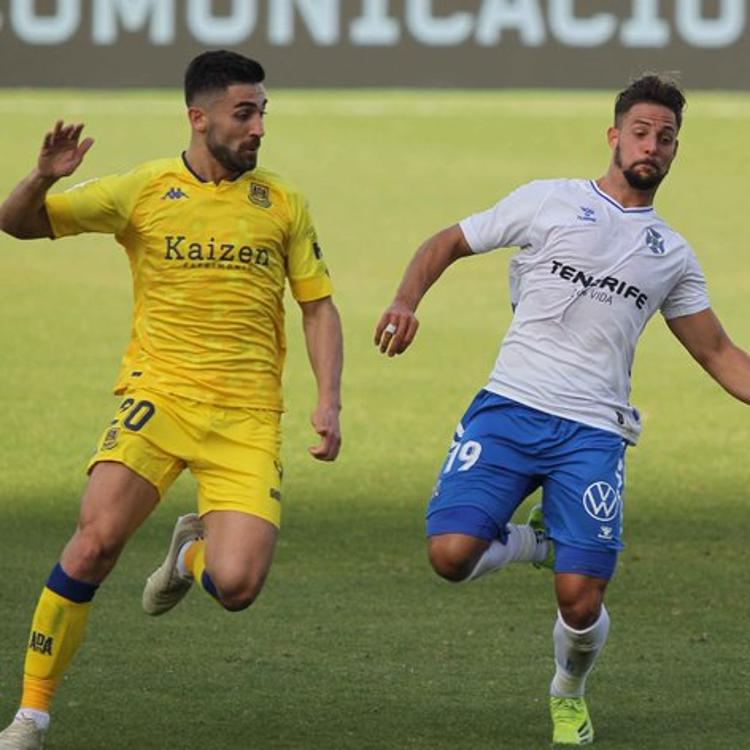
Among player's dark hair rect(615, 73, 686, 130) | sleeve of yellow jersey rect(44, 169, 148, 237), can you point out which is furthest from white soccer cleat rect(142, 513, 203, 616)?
player's dark hair rect(615, 73, 686, 130)

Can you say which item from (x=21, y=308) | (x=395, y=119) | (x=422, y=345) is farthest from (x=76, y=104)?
(x=422, y=345)

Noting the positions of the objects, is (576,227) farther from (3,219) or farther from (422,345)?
(422,345)

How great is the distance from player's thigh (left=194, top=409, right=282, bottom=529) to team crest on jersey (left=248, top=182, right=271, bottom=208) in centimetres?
76

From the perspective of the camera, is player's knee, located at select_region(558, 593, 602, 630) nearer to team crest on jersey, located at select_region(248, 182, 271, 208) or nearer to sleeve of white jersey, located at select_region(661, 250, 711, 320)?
sleeve of white jersey, located at select_region(661, 250, 711, 320)

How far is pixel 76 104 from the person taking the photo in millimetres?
33750

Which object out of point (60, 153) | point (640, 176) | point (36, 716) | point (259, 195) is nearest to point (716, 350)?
point (640, 176)

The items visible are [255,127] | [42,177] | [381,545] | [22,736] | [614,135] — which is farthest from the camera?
[381,545]

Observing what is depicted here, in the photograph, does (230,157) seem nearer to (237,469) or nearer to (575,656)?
(237,469)

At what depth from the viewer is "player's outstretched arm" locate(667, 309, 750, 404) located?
8867mm

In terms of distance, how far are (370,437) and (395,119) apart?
17577mm

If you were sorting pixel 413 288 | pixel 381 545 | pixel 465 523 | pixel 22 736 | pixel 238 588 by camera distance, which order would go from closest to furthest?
pixel 22 736 → pixel 238 588 → pixel 465 523 → pixel 413 288 → pixel 381 545

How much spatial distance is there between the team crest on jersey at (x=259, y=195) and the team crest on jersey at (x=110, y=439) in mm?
993

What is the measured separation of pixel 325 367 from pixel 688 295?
1465 millimetres

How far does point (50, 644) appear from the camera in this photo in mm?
7926
